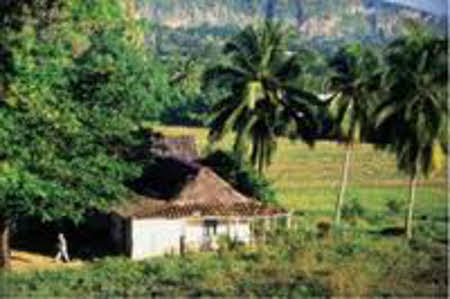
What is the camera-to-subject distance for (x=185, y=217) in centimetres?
3162

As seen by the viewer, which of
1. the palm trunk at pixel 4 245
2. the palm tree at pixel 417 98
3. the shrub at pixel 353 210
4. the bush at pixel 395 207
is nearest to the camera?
the palm trunk at pixel 4 245

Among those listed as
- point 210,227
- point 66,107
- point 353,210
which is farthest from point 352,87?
point 66,107

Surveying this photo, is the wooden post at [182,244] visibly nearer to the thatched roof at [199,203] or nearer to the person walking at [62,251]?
the thatched roof at [199,203]

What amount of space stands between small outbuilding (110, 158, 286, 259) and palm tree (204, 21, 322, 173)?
3989mm

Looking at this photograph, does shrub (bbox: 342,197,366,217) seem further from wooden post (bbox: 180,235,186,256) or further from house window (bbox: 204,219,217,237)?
wooden post (bbox: 180,235,186,256)

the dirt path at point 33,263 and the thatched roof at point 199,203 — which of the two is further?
the thatched roof at point 199,203

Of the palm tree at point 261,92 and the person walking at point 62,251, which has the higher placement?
the palm tree at point 261,92

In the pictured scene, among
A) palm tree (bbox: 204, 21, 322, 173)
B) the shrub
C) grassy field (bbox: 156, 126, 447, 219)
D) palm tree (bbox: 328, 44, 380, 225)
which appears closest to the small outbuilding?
palm tree (bbox: 204, 21, 322, 173)

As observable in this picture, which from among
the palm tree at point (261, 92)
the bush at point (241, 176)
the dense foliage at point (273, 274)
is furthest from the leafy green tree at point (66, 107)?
the bush at point (241, 176)

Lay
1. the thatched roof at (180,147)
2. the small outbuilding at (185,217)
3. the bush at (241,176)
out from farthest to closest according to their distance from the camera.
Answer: the thatched roof at (180,147) < the bush at (241,176) < the small outbuilding at (185,217)

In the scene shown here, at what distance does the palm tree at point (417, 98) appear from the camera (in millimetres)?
33656

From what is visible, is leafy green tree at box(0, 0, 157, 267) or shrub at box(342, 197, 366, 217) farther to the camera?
shrub at box(342, 197, 366, 217)

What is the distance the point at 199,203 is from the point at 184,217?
1.13 m

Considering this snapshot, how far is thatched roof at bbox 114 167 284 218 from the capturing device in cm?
3152
